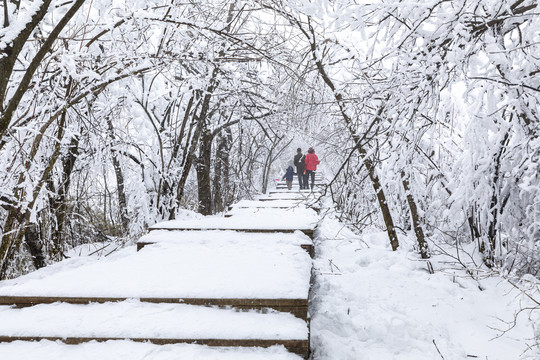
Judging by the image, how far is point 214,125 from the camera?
35.3 ft

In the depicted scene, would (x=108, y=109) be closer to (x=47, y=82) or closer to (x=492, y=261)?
(x=47, y=82)

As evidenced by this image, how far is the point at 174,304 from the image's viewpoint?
7.59 feet

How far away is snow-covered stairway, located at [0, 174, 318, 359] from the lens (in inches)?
77.9

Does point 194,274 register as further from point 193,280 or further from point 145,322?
point 145,322

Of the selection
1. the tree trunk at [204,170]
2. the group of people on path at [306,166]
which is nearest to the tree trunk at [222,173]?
the tree trunk at [204,170]

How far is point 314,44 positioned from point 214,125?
7138 mm

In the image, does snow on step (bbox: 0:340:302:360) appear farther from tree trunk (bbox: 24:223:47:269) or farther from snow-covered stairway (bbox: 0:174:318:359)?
tree trunk (bbox: 24:223:47:269)

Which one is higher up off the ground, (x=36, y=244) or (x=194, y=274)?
(x=194, y=274)

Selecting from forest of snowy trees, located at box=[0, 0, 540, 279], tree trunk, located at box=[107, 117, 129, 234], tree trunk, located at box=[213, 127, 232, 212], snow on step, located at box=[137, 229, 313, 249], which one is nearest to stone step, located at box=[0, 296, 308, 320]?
forest of snowy trees, located at box=[0, 0, 540, 279]

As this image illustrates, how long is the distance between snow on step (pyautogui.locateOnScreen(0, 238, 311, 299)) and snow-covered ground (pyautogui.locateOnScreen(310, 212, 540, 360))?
0.50 metres

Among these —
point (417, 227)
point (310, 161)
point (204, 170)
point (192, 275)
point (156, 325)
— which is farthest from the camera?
point (310, 161)

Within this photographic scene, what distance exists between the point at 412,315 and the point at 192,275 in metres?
1.83

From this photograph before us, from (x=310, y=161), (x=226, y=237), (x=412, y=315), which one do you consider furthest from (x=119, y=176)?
(x=310, y=161)

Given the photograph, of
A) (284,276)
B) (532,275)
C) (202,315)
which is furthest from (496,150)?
(202,315)
